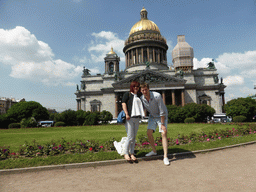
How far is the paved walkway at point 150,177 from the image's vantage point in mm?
3814

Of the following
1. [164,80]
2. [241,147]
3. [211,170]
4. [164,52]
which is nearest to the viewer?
[211,170]

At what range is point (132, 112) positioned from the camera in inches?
218

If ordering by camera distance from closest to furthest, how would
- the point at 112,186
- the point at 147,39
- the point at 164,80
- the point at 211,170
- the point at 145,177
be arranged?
the point at 112,186 < the point at 145,177 < the point at 211,170 < the point at 164,80 < the point at 147,39

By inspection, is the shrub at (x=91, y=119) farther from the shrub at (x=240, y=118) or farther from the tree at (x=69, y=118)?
the shrub at (x=240, y=118)

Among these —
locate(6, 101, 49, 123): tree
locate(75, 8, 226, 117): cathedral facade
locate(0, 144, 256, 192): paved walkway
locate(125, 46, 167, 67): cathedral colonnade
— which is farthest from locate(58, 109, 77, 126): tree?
locate(125, 46, 167, 67): cathedral colonnade

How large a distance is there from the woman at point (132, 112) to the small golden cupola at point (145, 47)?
163 feet

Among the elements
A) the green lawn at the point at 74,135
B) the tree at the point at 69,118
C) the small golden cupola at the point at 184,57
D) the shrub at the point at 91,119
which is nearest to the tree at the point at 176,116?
the green lawn at the point at 74,135

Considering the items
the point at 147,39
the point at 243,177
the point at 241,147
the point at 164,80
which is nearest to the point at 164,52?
the point at 147,39

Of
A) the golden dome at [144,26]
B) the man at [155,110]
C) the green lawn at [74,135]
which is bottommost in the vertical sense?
the green lawn at [74,135]

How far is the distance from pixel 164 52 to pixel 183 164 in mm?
58504

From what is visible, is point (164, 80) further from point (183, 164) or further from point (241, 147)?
point (183, 164)

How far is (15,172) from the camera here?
5.17 metres

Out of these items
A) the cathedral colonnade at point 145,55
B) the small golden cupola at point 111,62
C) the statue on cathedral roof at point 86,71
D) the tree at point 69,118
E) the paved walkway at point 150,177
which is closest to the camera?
the paved walkway at point 150,177

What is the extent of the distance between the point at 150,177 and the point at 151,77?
40.8m
